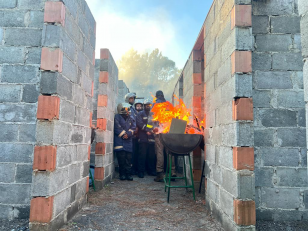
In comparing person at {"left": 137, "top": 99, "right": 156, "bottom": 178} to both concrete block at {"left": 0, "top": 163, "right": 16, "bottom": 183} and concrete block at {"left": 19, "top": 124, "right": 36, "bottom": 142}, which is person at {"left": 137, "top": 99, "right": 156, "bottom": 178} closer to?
concrete block at {"left": 19, "top": 124, "right": 36, "bottom": 142}

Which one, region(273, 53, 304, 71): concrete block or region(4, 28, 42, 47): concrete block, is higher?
region(4, 28, 42, 47): concrete block

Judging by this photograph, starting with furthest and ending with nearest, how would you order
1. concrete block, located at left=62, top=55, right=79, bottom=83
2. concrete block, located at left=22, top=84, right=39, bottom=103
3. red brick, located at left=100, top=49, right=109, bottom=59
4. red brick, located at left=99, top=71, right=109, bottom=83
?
red brick, located at left=100, top=49, right=109, bottom=59
red brick, located at left=99, top=71, right=109, bottom=83
concrete block, located at left=22, top=84, right=39, bottom=103
concrete block, located at left=62, top=55, right=79, bottom=83

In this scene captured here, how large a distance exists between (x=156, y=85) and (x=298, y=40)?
1741 inches

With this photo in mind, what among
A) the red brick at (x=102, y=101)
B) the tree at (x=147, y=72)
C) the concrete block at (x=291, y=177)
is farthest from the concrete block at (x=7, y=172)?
the tree at (x=147, y=72)

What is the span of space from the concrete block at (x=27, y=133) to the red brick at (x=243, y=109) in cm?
311

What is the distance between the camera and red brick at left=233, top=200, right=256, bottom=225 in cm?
309

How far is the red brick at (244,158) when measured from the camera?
319cm

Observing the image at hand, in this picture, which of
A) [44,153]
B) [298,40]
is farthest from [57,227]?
[298,40]

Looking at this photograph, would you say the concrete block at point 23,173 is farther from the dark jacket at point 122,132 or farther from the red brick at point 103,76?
the dark jacket at point 122,132

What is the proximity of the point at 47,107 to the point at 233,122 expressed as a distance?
2.64 meters

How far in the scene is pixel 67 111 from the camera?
3699 mm

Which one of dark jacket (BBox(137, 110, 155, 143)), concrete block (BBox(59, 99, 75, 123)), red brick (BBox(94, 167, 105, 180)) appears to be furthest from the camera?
dark jacket (BBox(137, 110, 155, 143))

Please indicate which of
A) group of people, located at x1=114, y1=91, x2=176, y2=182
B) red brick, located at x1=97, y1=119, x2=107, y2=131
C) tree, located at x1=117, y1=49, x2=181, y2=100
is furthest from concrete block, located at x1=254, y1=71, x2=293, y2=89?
tree, located at x1=117, y1=49, x2=181, y2=100

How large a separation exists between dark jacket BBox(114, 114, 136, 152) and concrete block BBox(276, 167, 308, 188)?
4549 mm
